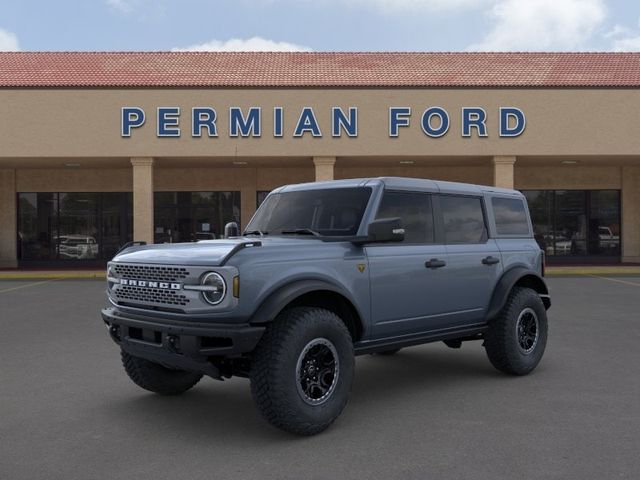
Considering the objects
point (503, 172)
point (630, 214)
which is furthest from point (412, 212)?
point (630, 214)

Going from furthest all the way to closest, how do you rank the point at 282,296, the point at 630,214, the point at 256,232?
1. the point at 630,214
2. the point at 256,232
3. the point at 282,296

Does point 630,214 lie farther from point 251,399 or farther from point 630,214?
point 251,399

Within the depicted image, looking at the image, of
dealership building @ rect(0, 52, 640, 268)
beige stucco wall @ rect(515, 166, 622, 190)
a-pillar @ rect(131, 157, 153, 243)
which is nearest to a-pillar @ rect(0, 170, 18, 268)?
dealership building @ rect(0, 52, 640, 268)

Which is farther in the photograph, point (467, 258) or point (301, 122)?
point (301, 122)

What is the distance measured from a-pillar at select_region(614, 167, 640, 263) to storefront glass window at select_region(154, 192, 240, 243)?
1597cm

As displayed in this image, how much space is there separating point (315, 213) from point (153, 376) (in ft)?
6.98

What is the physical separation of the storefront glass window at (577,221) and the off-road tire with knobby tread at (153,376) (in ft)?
72.3

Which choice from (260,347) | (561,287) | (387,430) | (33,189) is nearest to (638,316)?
(561,287)

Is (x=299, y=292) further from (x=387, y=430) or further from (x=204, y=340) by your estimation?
(x=387, y=430)

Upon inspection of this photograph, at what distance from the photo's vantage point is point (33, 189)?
25188 millimetres

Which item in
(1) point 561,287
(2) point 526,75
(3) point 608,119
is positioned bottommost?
(1) point 561,287

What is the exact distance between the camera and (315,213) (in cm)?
577

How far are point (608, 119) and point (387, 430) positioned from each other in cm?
2010

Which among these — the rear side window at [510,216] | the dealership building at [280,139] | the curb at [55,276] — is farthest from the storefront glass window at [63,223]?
the rear side window at [510,216]
